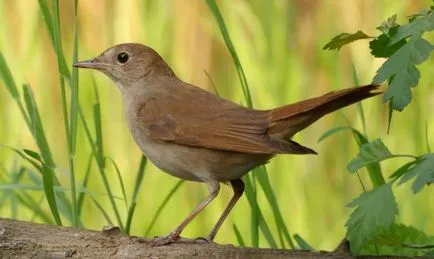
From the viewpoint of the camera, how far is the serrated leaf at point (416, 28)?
9.38ft

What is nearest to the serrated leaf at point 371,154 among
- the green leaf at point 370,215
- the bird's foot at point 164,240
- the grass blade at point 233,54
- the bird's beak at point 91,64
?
the green leaf at point 370,215

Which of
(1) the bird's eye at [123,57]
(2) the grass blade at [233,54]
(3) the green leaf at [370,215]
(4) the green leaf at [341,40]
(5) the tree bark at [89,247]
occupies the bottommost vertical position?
(3) the green leaf at [370,215]

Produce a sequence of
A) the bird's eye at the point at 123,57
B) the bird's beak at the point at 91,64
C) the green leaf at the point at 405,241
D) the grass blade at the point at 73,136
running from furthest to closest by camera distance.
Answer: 1. the bird's eye at the point at 123,57
2. the bird's beak at the point at 91,64
3. the grass blade at the point at 73,136
4. the green leaf at the point at 405,241

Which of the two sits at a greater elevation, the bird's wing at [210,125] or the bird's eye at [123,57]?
the bird's eye at [123,57]

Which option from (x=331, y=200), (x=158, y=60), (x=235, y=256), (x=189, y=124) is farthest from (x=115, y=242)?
(x=331, y=200)

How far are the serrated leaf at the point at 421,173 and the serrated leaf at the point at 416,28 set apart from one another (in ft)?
0.92

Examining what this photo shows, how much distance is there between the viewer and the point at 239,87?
530 cm

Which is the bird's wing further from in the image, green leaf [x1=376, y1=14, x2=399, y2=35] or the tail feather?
green leaf [x1=376, y1=14, x2=399, y2=35]

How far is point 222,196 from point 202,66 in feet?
2.66

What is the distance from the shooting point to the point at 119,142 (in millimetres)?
5145

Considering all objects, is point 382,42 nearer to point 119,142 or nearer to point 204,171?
point 204,171

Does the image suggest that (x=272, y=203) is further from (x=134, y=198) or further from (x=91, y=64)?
(x=91, y=64)

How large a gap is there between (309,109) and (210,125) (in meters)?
0.34

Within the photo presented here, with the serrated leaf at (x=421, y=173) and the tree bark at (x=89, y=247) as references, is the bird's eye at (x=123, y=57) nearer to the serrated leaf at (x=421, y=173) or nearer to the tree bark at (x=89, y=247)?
the tree bark at (x=89, y=247)
